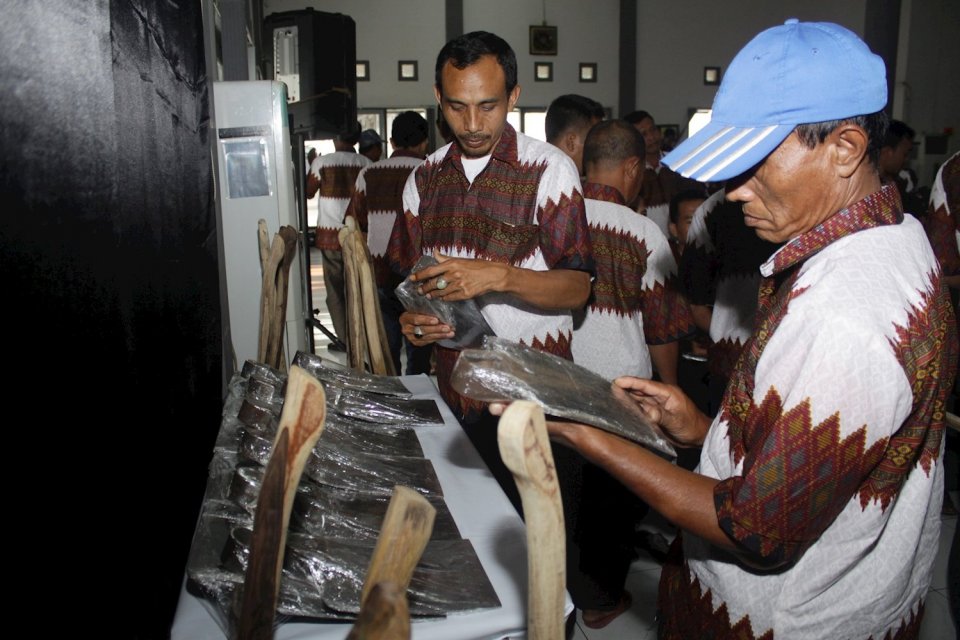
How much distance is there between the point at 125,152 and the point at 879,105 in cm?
87

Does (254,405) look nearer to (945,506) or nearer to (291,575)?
(291,575)

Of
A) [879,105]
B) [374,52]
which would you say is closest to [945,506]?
[879,105]

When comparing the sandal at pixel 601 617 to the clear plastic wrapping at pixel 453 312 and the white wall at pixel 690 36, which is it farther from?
the white wall at pixel 690 36

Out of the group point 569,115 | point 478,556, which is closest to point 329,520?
point 478,556

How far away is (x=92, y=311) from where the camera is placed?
699mm

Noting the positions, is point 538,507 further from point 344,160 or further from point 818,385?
point 344,160

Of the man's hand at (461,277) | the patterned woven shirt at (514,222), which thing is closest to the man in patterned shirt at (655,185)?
the patterned woven shirt at (514,222)

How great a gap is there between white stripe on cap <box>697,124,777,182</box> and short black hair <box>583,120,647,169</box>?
4.87 ft

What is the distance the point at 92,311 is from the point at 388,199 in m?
3.84

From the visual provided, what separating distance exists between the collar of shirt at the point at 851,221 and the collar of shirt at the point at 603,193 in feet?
4.69

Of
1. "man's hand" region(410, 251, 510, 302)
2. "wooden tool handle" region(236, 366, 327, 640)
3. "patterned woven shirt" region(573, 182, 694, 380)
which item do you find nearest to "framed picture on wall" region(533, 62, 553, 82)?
"patterned woven shirt" region(573, 182, 694, 380)

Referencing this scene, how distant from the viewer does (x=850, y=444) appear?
2.56 ft

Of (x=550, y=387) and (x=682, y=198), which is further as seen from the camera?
(x=682, y=198)

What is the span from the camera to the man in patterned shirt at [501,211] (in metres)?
1.84
